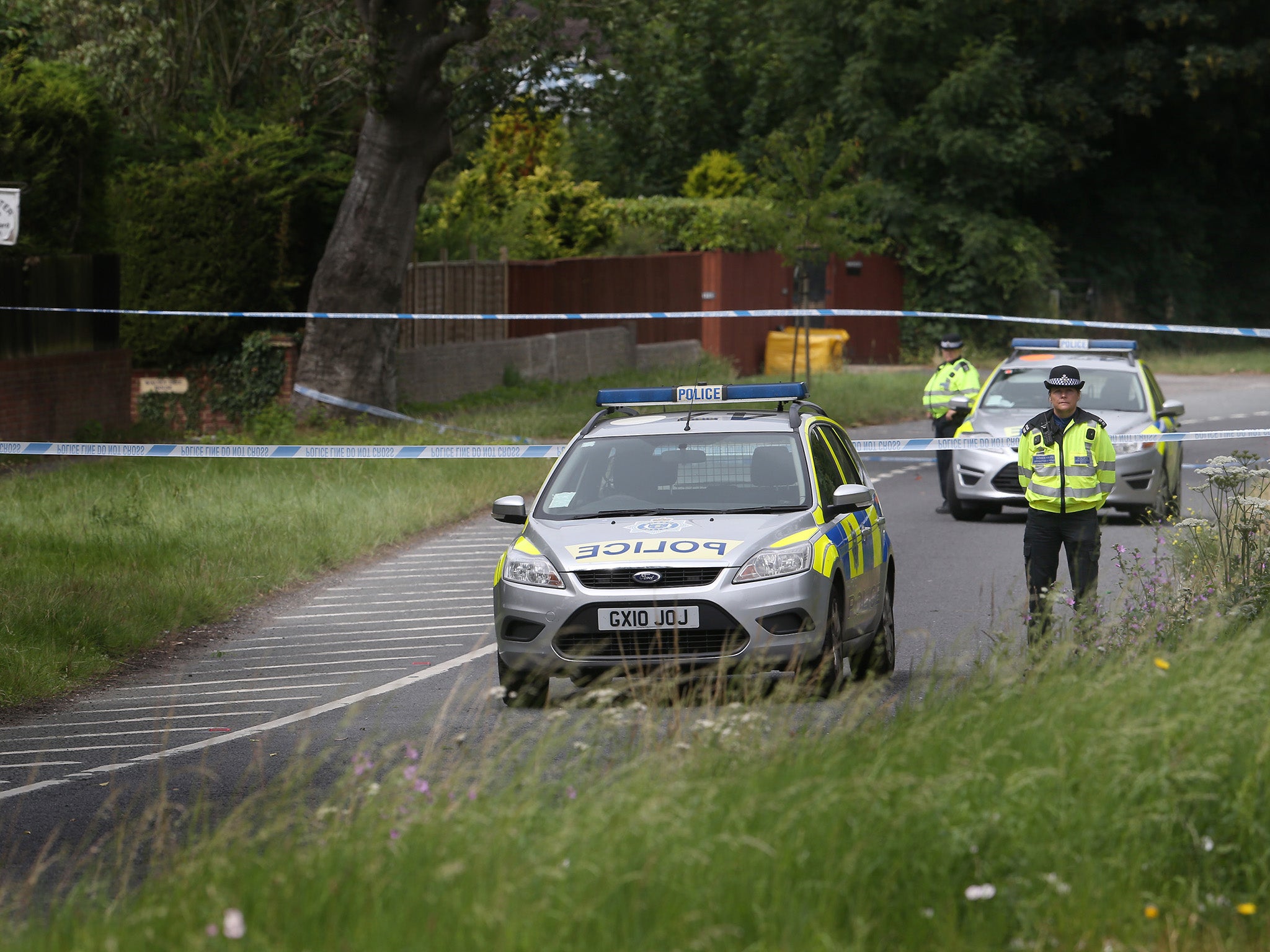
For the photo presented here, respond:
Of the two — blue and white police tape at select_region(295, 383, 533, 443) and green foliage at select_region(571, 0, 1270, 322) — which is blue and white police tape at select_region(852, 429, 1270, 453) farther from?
green foliage at select_region(571, 0, 1270, 322)

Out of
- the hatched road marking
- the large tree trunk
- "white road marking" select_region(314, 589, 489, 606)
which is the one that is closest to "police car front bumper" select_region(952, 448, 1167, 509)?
the hatched road marking

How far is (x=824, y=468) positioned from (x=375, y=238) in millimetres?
14647

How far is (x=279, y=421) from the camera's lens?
23500mm

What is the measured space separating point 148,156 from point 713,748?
73.0ft

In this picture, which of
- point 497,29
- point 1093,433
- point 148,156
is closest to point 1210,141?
point 497,29

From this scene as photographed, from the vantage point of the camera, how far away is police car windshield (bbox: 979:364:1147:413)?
57.4ft

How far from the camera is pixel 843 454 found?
1095 cm

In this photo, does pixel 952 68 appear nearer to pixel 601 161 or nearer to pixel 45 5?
pixel 601 161

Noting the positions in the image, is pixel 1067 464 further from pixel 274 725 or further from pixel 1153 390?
pixel 1153 390

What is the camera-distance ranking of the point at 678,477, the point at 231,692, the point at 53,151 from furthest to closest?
the point at 53,151
the point at 231,692
the point at 678,477

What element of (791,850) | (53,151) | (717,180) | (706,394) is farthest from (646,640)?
(717,180)

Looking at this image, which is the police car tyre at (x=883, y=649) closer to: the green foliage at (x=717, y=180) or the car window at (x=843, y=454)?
the car window at (x=843, y=454)

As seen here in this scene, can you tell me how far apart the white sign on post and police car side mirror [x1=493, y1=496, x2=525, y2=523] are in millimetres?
5647

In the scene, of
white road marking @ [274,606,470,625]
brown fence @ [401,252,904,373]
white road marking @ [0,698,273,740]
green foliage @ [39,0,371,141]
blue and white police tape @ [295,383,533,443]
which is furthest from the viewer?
brown fence @ [401,252,904,373]
